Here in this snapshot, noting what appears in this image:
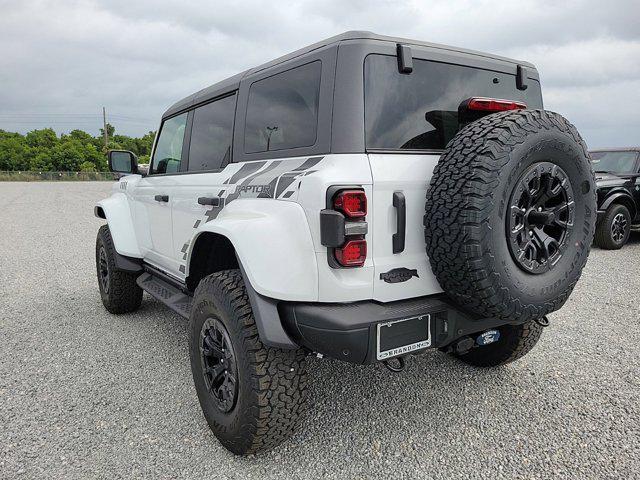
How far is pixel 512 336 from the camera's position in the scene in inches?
114

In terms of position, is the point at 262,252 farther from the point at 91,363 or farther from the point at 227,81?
the point at 91,363

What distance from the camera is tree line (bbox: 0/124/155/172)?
6625 cm

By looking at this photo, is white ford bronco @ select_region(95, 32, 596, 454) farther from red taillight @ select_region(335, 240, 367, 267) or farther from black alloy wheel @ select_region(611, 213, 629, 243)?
black alloy wheel @ select_region(611, 213, 629, 243)

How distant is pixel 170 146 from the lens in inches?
148

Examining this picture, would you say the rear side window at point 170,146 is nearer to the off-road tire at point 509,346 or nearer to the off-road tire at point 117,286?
the off-road tire at point 117,286

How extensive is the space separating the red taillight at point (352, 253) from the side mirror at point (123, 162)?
294cm

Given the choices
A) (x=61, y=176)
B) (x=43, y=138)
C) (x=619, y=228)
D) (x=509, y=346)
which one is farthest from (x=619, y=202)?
(x=43, y=138)

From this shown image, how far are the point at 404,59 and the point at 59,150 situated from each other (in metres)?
77.3

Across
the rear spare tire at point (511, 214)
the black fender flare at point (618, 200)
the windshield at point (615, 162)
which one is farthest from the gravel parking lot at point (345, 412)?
the windshield at point (615, 162)

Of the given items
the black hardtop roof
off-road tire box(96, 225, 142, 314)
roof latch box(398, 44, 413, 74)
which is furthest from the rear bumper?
off-road tire box(96, 225, 142, 314)

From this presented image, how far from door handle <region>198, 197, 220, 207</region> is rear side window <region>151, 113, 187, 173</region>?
2.93 ft

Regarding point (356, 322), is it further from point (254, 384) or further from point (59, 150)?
point (59, 150)

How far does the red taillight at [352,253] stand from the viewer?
186 centimetres

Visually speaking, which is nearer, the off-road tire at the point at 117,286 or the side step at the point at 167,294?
the side step at the point at 167,294
